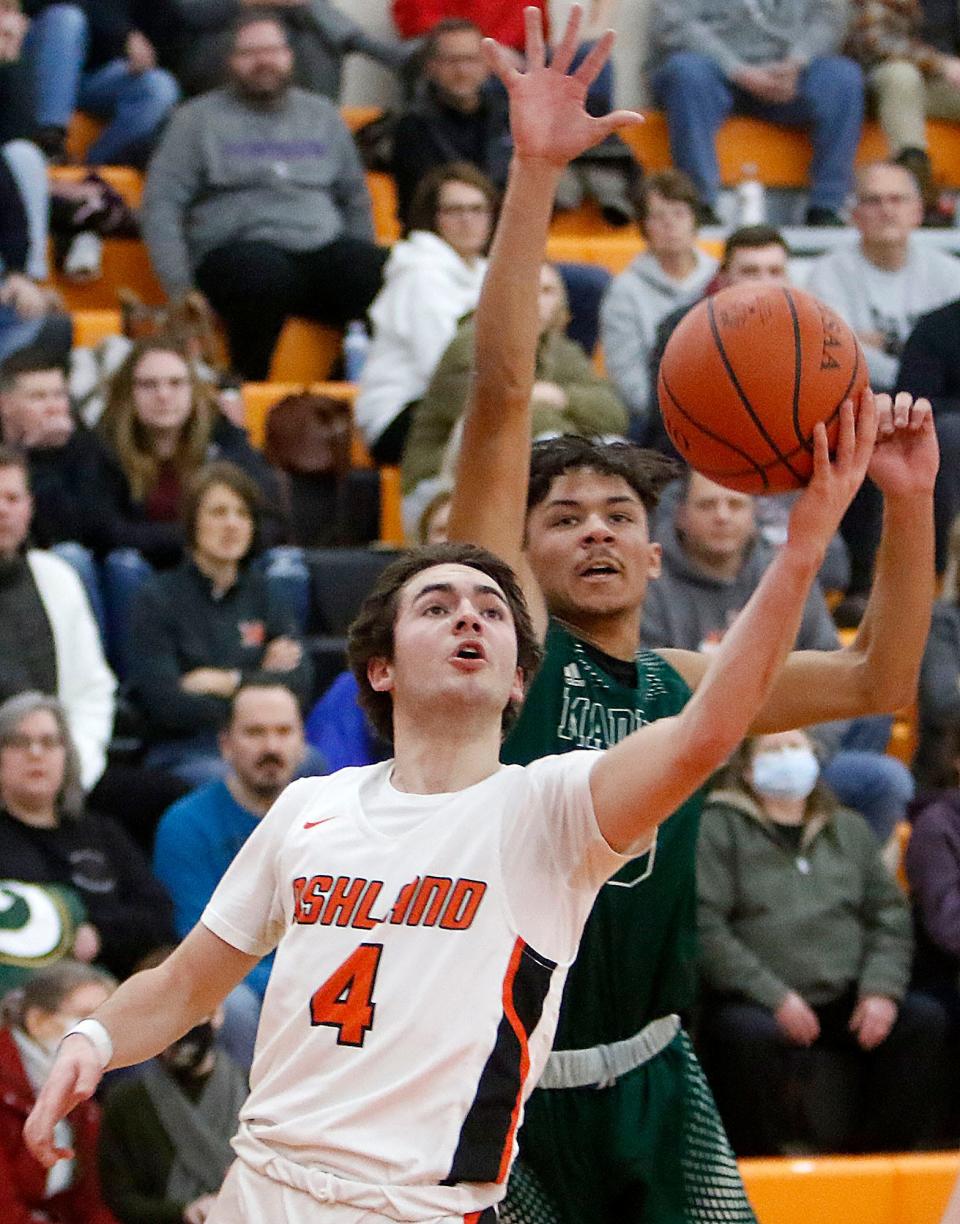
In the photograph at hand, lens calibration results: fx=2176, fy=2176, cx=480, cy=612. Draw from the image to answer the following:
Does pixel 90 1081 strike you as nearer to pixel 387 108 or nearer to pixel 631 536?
pixel 631 536

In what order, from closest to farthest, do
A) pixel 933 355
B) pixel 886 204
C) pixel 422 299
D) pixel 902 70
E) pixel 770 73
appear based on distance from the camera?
pixel 422 299 < pixel 933 355 < pixel 886 204 < pixel 770 73 < pixel 902 70

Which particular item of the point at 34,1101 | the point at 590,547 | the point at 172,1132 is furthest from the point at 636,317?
the point at 590,547

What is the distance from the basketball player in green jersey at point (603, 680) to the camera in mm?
3588

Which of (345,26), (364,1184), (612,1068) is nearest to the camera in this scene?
(364,1184)

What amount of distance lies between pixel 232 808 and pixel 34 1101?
4.36 feet

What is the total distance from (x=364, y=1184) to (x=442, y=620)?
0.83 metres

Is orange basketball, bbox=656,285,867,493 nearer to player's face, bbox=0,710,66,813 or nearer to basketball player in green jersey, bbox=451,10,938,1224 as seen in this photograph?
basketball player in green jersey, bbox=451,10,938,1224

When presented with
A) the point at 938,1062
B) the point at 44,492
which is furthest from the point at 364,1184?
the point at 44,492

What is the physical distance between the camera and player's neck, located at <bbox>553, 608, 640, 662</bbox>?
3.83 meters

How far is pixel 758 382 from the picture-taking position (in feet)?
10.3

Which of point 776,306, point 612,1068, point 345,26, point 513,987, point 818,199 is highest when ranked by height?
point 345,26

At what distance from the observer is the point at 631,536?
150 inches

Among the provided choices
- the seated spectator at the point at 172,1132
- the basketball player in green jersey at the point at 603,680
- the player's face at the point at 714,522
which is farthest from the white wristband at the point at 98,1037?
the player's face at the point at 714,522

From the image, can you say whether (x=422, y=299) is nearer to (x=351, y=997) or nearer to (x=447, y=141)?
(x=447, y=141)
